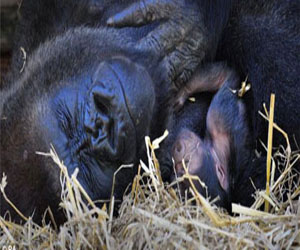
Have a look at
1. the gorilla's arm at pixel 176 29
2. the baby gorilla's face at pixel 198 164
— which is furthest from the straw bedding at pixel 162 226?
the gorilla's arm at pixel 176 29

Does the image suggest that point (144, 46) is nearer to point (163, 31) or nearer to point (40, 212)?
point (163, 31)

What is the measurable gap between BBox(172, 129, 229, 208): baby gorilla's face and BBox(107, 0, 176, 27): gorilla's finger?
0.88 ft

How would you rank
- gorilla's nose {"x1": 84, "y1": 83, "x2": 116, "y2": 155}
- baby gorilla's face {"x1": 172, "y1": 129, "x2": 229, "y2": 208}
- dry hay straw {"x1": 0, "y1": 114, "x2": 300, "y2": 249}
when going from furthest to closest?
1. baby gorilla's face {"x1": 172, "y1": 129, "x2": 229, "y2": 208}
2. gorilla's nose {"x1": 84, "y1": 83, "x2": 116, "y2": 155}
3. dry hay straw {"x1": 0, "y1": 114, "x2": 300, "y2": 249}

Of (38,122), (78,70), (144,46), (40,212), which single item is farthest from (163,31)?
(40,212)

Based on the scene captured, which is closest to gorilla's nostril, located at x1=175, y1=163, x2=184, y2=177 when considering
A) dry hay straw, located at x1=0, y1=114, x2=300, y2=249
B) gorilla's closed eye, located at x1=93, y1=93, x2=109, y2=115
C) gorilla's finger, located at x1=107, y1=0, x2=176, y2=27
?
dry hay straw, located at x1=0, y1=114, x2=300, y2=249

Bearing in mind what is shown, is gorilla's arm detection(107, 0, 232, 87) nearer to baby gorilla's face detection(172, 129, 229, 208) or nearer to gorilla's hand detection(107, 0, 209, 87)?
gorilla's hand detection(107, 0, 209, 87)

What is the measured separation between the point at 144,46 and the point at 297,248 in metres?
0.57

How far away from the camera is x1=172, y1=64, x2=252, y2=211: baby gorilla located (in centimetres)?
145

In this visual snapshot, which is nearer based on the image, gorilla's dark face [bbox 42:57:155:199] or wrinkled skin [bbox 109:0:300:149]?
gorilla's dark face [bbox 42:57:155:199]

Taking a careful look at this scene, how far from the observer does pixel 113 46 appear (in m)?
1.42

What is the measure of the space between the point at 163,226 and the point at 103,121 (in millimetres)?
276

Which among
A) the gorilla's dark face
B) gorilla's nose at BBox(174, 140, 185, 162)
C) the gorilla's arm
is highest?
the gorilla's arm

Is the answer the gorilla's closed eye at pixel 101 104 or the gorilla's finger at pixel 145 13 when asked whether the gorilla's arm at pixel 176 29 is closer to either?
the gorilla's finger at pixel 145 13

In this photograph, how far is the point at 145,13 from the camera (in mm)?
1462
